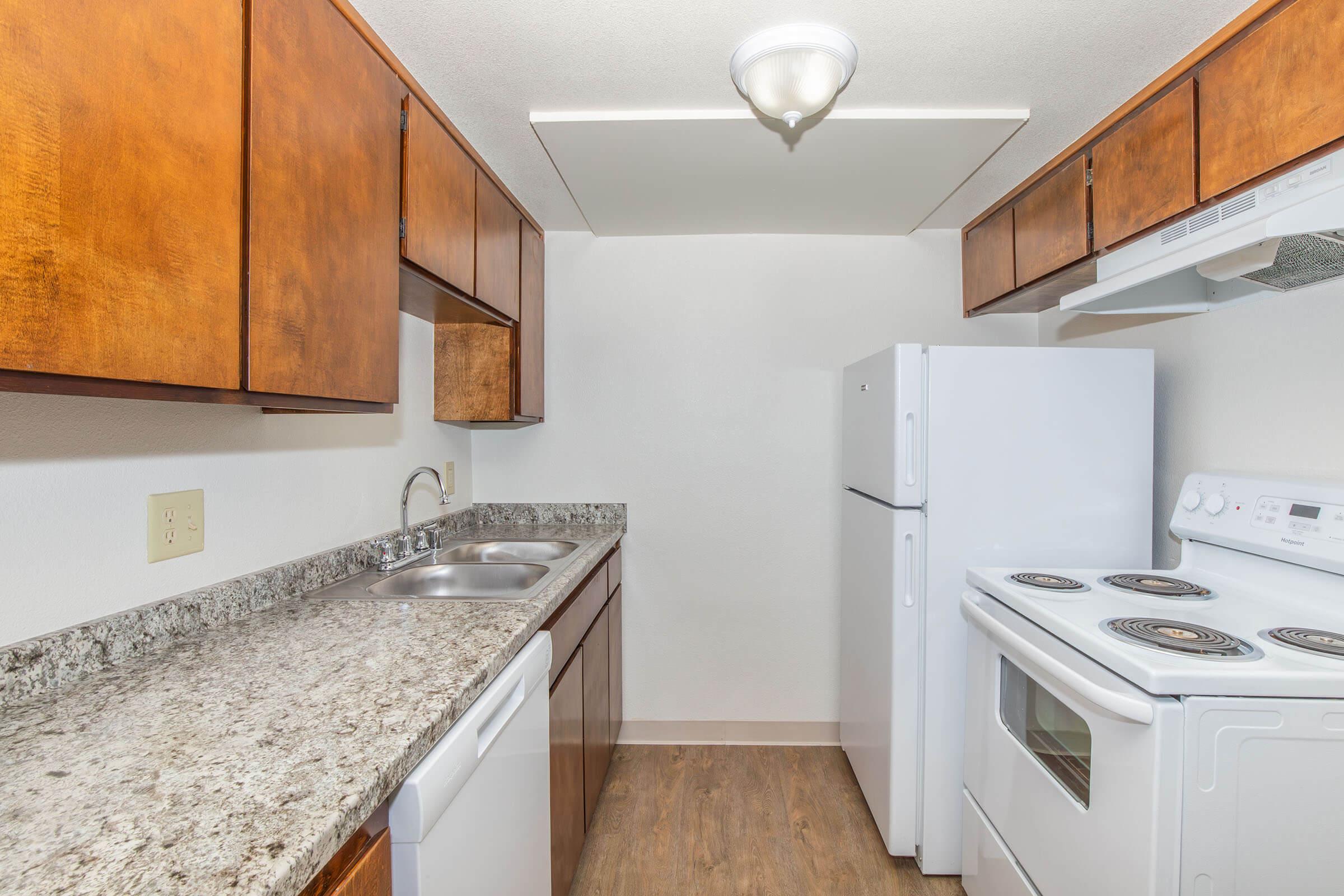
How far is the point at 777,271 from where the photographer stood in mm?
2656

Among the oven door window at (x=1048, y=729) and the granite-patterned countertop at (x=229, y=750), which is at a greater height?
the granite-patterned countertop at (x=229, y=750)

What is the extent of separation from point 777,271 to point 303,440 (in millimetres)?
1914

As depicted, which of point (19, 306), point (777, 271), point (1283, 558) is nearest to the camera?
point (19, 306)

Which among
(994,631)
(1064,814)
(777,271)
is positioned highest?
(777,271)

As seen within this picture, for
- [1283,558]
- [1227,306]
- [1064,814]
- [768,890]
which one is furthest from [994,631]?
[1227,306]

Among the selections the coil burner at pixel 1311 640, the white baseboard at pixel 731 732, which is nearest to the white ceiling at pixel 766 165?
the coil burner at pixel 1311 640

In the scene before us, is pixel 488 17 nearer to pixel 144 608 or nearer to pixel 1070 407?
pixel 144 608

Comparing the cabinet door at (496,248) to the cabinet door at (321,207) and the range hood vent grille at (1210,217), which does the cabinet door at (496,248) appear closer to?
the cabinet door at (321,207)

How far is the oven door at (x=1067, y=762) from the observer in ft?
3.44

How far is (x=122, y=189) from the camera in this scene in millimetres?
739

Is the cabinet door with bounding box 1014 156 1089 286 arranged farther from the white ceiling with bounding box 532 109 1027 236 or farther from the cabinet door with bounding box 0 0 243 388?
the cabinet door with bounding box 0 0 243 388

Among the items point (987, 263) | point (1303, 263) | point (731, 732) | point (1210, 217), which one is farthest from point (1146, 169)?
point (731, 732)

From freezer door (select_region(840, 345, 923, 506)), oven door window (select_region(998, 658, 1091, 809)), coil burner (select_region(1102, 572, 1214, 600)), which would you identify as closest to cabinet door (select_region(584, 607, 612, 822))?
freezer door (select_region(840, 345, 923, 506))

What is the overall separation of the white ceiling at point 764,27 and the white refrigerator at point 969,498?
2.19 feet
